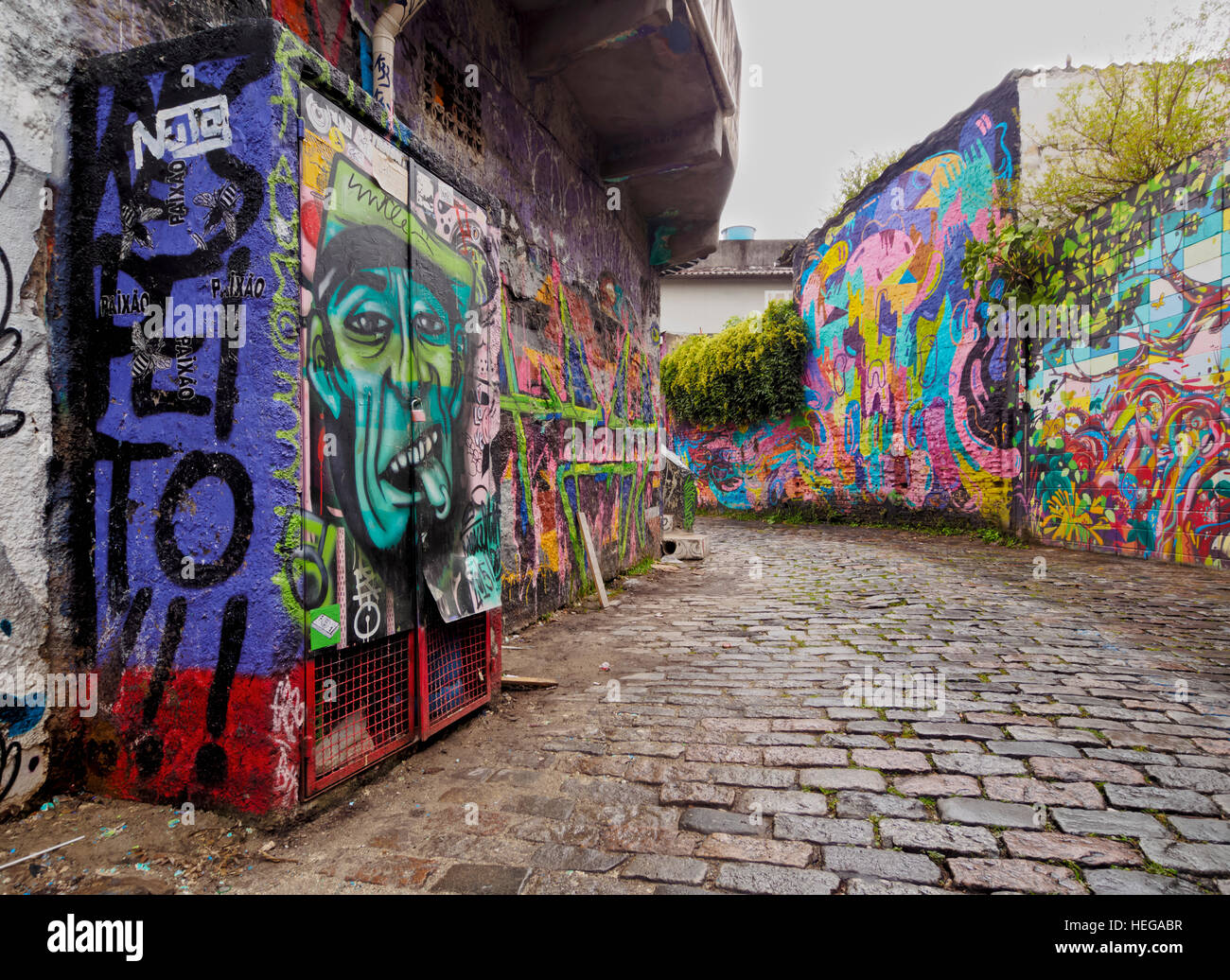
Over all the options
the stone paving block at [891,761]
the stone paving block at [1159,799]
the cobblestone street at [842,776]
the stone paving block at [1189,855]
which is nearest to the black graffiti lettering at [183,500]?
the cobblestone street at [842,776]

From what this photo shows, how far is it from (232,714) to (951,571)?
8009 mm

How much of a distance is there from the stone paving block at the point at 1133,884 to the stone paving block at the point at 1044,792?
0.43 m

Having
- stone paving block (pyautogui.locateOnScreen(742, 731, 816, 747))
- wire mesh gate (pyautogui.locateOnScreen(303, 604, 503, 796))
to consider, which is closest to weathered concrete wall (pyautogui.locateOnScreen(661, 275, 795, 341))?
wire mesh gate (pyautogui.locateOnScreen(303, 604, 503, 796))

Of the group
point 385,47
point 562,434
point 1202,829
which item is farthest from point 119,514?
point 562,434

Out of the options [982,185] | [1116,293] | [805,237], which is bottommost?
[1116,293]

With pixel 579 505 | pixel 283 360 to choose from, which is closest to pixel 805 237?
pixel 579 505

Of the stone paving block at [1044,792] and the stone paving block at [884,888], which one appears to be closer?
the stone paving block at [884,888]

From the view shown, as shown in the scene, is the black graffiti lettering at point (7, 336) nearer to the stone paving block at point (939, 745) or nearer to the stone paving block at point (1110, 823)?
the stone paving block at point (939, 745)

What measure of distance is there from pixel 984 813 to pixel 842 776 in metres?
0.52

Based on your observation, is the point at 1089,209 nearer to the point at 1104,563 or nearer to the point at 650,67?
the point at 1104,563

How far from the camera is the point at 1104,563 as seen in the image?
27.0 ft

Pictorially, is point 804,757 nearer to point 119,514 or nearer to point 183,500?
point 183,500

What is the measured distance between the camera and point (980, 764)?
2828 millimetres

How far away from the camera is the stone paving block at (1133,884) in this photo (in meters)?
1.94
